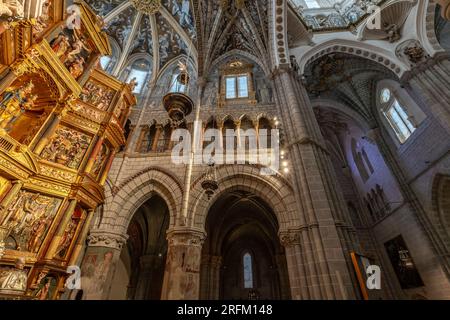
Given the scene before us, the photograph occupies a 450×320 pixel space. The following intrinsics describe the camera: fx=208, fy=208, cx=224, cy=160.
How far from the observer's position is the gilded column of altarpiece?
5129 millimetres

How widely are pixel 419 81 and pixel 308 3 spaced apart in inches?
443

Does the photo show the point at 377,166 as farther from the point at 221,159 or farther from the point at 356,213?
the point at 221,159

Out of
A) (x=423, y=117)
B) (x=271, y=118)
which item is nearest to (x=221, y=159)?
(x=271, y=118)

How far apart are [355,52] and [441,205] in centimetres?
897

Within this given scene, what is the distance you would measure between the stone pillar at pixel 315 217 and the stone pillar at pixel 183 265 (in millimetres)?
2934

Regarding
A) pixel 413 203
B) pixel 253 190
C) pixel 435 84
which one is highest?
pixel 435 84

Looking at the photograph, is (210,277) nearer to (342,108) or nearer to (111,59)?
(342,108)

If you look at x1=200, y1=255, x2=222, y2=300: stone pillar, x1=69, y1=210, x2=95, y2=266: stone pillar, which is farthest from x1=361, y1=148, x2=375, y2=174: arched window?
x1=69, y1=210, x2=95, y2=266: stone pillar

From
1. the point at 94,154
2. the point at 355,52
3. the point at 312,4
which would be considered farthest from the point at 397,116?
the point at 94,154

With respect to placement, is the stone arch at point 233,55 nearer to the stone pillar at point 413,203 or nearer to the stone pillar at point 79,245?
the stone pillar at point 413,203

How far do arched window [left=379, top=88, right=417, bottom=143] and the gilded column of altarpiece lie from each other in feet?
47.3

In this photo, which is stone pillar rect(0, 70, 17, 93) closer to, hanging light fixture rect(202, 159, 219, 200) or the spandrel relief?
the spandrel relief

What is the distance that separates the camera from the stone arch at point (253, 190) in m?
7.22

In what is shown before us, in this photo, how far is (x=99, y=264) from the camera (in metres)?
6.71
